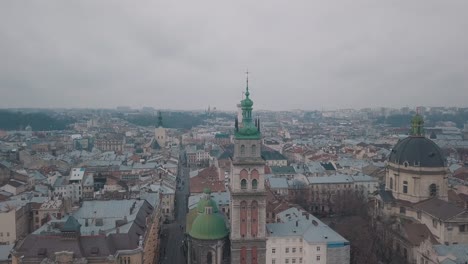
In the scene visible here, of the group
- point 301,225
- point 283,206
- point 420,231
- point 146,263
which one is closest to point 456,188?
point 420,231

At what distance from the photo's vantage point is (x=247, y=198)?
61000mm

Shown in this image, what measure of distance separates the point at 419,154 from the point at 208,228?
43.0 metres

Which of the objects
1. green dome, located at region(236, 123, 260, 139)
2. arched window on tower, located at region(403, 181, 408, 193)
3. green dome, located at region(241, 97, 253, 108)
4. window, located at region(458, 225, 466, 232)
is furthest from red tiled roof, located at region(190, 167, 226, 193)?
window, located at region(458, 225, 466, 232)

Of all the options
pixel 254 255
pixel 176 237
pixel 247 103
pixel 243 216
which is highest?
pixel 247 103

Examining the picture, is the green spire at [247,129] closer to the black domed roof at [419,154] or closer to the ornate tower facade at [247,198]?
the ornate tower facade at [247,198]

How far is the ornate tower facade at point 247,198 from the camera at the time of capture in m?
60.5

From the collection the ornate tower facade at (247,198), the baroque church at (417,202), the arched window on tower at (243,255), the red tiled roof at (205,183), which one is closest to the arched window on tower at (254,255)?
the ornate tower facade at (247,198)

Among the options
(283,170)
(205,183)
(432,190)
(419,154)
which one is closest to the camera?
(432,190)

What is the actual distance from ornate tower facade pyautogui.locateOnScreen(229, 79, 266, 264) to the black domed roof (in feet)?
117

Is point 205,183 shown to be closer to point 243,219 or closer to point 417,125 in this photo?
point 243,219

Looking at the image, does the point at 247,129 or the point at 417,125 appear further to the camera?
the point at 417,125

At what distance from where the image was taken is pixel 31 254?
54.6 m

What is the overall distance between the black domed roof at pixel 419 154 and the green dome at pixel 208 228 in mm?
39485

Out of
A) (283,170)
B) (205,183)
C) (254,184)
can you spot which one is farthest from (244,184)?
(283,170)
